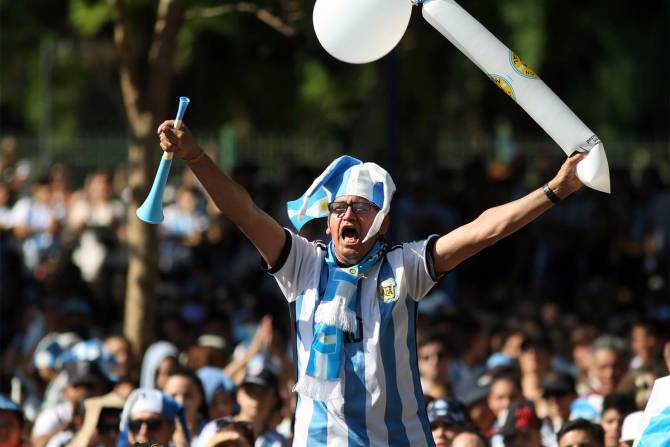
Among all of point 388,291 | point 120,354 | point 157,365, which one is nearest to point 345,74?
point 120,354

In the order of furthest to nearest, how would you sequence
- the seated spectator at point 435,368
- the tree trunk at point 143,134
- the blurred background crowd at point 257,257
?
the tree trunk at point 143,134, the seated spectator at point 435,368, the blurred background crowd at point 257,257

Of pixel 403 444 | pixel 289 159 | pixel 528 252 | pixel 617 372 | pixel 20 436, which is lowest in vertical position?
pixel 403 444

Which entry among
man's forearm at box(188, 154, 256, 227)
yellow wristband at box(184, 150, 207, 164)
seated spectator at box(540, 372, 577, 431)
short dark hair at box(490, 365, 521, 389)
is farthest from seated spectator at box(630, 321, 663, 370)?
yellow wristband at box(184, 150, 207, 164)

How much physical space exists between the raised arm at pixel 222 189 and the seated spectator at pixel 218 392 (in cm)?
364

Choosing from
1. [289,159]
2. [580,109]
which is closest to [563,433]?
[289,159]

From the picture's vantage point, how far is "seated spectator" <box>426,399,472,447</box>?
7520 millimetres

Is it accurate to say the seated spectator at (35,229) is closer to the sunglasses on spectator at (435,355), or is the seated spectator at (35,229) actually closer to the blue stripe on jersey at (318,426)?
the sunglasses on spectator at (435,355)

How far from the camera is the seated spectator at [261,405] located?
8102 millimetres

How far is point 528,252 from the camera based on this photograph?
611 inches

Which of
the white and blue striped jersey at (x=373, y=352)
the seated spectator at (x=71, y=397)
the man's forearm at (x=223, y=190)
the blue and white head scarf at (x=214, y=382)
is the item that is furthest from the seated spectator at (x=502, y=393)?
the man's forearm at (x=223, y=190)

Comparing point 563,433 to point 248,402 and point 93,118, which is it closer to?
point 248,402

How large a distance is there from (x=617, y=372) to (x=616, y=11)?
11.7m

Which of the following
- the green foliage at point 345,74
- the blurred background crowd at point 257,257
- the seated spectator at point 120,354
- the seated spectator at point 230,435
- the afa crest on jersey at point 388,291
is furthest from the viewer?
the green foliage at point 345,74

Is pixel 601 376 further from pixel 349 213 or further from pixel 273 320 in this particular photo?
pixel 349 213
